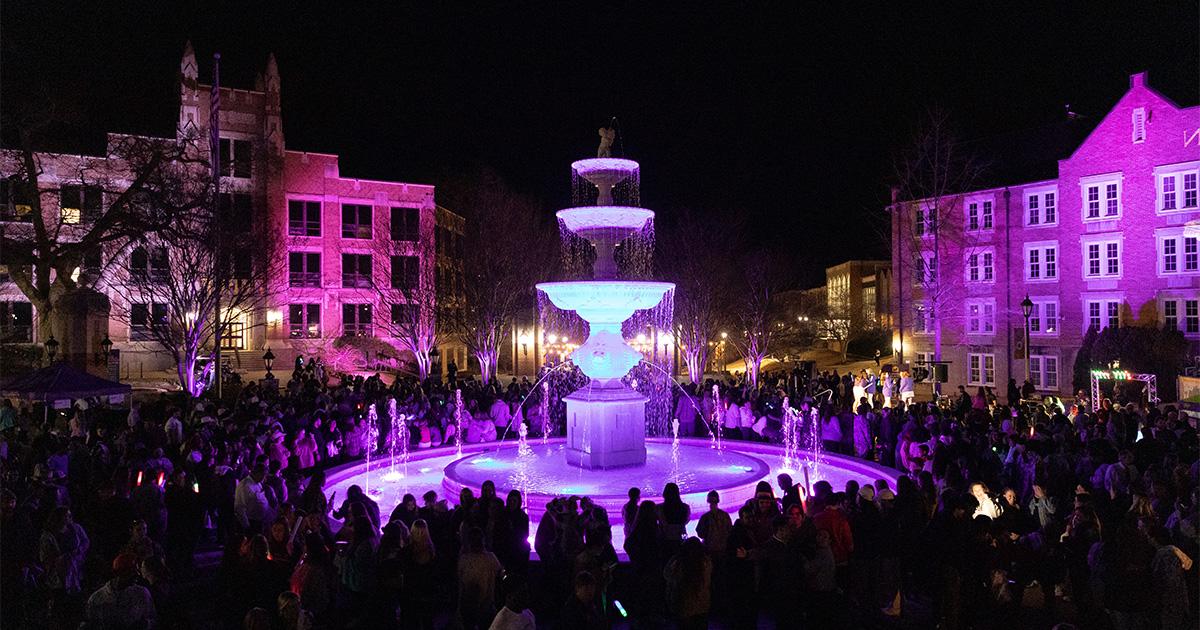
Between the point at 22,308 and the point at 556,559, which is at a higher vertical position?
the point at 22,308

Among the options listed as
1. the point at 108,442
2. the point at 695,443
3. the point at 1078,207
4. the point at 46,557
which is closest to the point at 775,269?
the point at 1078,207

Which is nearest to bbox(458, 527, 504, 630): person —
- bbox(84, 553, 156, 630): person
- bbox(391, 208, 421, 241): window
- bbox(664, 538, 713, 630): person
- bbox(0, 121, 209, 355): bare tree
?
bbox(664, 538, 713, 630): person

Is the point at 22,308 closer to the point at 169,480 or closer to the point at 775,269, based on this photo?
the point at 169,480

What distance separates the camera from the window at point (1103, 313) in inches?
1401

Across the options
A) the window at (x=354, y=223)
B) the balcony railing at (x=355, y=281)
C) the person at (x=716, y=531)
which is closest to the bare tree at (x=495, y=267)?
the balcony railing at (x=355, y=281)

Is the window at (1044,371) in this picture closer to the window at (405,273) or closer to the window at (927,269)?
the window at (927,269)

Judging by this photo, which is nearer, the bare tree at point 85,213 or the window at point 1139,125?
the bare tree at point 85,213

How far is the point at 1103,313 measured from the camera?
1427 inches

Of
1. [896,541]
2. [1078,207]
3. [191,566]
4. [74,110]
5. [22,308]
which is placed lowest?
[191,566]

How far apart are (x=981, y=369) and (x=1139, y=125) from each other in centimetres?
1338

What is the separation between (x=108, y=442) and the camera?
13.9 meters

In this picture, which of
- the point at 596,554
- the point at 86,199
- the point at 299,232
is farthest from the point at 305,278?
the point at 596,554

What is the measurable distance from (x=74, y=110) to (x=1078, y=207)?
1707 inches

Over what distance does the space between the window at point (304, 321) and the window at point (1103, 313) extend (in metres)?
41.6
